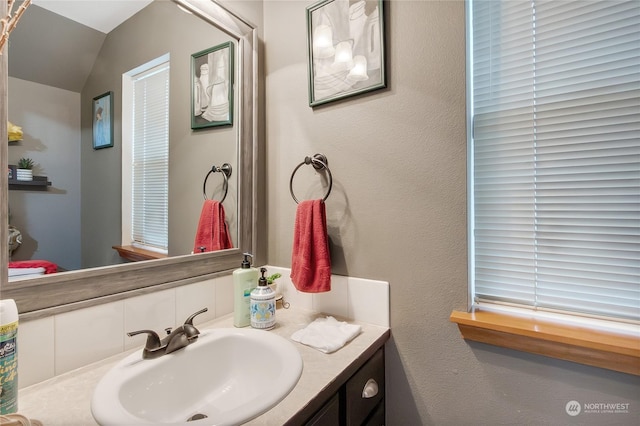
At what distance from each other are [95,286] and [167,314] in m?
0.22

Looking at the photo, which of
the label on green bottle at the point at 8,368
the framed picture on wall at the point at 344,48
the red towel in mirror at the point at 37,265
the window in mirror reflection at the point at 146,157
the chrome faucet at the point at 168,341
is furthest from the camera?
the framed picture on wall at the point at 344,48

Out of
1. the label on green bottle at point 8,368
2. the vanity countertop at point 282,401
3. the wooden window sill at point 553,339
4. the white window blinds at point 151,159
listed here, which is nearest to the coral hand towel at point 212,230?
the white window blinds at point 151,159

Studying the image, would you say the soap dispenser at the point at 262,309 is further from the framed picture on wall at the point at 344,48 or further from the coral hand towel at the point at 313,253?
the framed picture on wall at the point at 344,48

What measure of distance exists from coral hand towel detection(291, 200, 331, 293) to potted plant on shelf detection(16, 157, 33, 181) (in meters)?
0.73

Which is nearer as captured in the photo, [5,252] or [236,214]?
[5,252]

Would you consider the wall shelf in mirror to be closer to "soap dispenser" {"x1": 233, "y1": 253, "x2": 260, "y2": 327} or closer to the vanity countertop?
the vanity countertop

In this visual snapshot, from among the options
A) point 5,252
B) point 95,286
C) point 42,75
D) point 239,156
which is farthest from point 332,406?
point 42,75

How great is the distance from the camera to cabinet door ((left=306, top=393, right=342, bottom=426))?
632 millimetres

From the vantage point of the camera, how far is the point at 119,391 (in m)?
0.62

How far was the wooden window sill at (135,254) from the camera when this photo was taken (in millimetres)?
828

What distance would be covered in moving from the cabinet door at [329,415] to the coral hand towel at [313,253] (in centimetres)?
35

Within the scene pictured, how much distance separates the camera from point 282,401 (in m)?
0.60

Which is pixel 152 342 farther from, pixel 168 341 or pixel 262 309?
pixel 262 309

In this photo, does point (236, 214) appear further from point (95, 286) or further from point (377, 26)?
point (377, 26)
